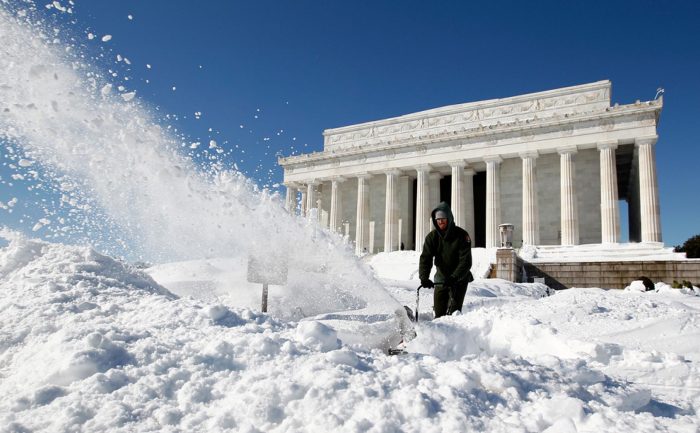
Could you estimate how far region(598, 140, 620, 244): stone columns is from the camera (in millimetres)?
28859

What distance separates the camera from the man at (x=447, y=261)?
21.5ft

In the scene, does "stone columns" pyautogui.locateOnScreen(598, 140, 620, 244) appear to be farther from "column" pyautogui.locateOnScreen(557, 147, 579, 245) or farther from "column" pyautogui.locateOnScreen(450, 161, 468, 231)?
"column" pyautogui.locateOnScreen(450, 161, 468, 231)

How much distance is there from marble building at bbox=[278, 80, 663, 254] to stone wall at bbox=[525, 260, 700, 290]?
7.84 m

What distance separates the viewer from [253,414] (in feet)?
9.71

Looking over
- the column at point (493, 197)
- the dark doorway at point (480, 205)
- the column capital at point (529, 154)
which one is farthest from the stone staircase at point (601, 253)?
the dark doorway at point (480, 205)

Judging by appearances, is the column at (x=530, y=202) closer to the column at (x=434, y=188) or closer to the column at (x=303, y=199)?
the column at (x=434, y=188)

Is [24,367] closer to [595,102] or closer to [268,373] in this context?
[268,373]

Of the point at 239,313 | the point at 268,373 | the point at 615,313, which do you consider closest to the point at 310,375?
the point at 268,373

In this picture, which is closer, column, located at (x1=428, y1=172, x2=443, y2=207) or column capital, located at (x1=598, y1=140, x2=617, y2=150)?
column capital, located at (x1=598, y1=140, x2=617, y2=150)

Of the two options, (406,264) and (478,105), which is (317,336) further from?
(478,105)

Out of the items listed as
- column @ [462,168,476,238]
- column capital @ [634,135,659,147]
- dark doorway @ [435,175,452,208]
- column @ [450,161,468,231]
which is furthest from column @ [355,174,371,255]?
column capital @ [634,135,659,147]

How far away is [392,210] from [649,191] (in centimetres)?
1738

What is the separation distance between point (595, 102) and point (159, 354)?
34933 millimetres

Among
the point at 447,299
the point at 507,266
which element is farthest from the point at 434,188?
the point at 447,299
